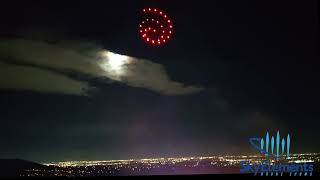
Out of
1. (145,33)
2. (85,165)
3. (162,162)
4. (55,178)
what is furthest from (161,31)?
(55,178)

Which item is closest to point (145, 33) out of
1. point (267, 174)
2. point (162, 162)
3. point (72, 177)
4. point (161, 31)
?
point (161, 31)

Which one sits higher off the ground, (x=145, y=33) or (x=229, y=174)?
(x=145, y=33)

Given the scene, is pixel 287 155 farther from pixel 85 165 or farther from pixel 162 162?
pixel 85 165

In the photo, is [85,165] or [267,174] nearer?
[267,174]

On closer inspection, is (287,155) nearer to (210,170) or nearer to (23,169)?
(210,170)

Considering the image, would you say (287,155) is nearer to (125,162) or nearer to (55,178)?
(125,162)

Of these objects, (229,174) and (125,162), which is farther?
(125,162)

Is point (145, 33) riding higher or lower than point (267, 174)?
higher
